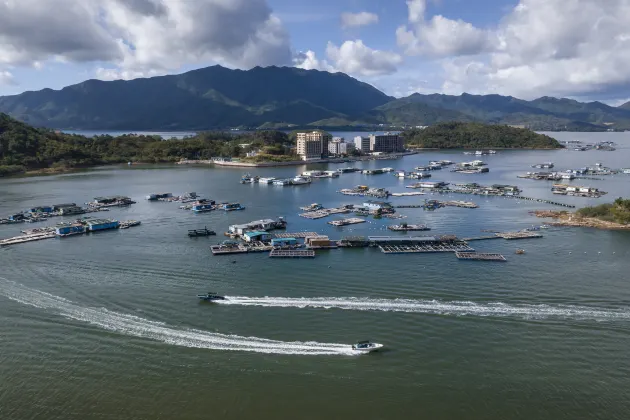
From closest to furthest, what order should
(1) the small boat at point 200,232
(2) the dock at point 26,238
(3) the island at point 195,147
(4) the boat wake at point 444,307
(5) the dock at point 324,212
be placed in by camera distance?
1. (4) the boat wake at point 444,307
2. (2) the dock at point 26,238
3. (1) the small boat at point 200,232
4. (5) the dock at point 324,212
5. (3) the island at point 195,147

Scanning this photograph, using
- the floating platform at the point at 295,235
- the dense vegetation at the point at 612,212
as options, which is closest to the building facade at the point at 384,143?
the dense vegetation at the point at 612,212

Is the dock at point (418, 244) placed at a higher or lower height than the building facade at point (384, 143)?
lower

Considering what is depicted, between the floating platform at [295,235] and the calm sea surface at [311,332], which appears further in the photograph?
the floating platform at [295,235]

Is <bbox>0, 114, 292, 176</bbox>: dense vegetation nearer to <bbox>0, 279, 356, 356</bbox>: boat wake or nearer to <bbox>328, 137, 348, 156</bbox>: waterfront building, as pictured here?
<bbox>328, 137, 348, 156</bbox>: waterfront building

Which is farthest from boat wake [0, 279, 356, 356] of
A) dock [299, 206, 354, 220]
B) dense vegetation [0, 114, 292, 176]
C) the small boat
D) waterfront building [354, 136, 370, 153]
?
waterfront building [354, 136, 370, 153]

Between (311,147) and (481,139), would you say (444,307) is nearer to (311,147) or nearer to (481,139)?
(311,147)

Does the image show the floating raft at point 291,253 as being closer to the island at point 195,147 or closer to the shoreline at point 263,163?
the shoreline at point 263,163

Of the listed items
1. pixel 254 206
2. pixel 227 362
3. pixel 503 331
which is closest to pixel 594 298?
pixel 503 331
